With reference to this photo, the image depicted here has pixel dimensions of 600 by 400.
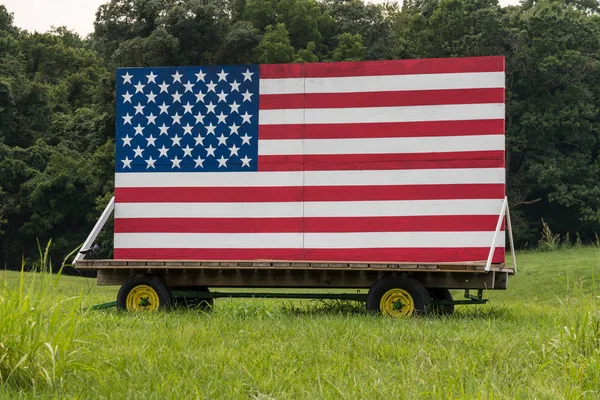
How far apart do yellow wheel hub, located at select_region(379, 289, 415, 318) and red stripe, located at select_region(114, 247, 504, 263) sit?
0.55 m

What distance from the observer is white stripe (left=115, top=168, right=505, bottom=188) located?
983 centimetres

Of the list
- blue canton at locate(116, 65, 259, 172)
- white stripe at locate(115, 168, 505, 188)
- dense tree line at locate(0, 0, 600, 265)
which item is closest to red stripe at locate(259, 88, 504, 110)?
blue canton at locate(116, 65, 259, 172)

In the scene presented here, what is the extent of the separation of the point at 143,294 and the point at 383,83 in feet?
13.2

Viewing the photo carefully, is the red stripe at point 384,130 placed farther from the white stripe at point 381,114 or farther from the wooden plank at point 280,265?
the wooden plank at point 280,265

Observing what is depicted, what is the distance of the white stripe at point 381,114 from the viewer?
9.89m

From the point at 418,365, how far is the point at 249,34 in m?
30.6

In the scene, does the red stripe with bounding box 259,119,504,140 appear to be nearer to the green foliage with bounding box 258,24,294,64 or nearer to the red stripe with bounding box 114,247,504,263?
the red stripe with bounding box 114,247,504,263

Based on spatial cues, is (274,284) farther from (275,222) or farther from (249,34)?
(249,34)

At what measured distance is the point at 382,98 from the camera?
1009 cm

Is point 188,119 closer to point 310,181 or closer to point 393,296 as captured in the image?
point 310,181

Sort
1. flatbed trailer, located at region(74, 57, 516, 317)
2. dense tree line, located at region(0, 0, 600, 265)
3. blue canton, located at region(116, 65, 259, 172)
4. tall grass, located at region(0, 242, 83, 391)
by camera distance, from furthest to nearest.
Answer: dense tree line, located at region(0, 0, 600, 265) < blue canton, located at region(116, 65, 259, 172) < flatbed trailer, located at region(74, 57, 516, 317) < tall grass, located at region(0, 242, 83, 391)

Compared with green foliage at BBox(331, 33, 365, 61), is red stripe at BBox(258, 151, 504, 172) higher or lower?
lower

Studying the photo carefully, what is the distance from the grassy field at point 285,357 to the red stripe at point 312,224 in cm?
179

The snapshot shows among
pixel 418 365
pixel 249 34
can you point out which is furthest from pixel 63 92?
pixel 418 365
